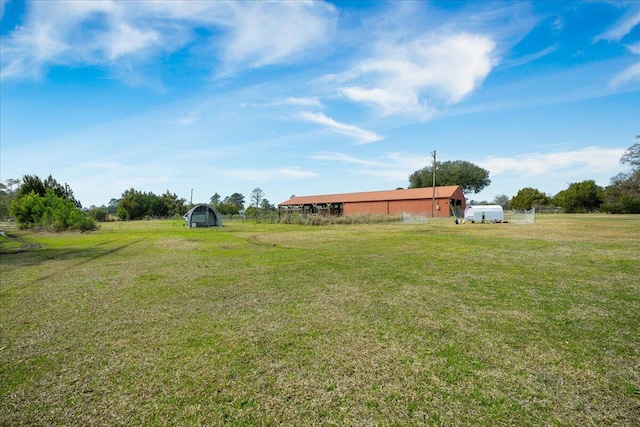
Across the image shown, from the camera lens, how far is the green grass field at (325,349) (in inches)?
94.3

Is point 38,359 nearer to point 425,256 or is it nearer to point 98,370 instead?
point 98,370

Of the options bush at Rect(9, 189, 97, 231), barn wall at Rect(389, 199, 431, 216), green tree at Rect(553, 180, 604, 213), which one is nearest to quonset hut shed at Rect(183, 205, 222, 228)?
bush at Rect(9, 189, 97, 231)

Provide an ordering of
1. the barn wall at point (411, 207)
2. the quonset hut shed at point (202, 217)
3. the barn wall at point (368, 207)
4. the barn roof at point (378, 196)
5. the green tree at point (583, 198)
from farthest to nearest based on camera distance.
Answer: the green tree at point (583, 198) < the barn wall at point (368, 207) < the barn wall at point (411, 207) < the barn roof at point (378, 196) < the quonset hut shed at point (202, 217)

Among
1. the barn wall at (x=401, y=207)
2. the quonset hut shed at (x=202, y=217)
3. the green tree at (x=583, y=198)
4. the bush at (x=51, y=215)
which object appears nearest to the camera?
the bush at (x=51, y=215)

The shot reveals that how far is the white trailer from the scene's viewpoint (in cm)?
2662

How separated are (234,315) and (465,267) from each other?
5.93m

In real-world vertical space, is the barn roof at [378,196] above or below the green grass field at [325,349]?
above

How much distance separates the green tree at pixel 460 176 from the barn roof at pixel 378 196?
23.2 meters

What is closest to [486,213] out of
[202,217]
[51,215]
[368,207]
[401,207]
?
[401,207]

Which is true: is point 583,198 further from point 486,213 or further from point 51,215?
point 51,215

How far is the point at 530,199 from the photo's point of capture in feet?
223

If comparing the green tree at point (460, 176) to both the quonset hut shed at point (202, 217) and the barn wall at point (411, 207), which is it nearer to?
the barn wall at point (411, 207)

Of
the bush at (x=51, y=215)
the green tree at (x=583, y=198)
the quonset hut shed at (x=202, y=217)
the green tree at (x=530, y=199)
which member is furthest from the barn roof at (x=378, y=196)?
the green tree at (x=530, y=199)

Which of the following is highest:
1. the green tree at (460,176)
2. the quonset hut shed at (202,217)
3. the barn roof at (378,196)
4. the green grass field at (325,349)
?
the green tree at (460,176)
